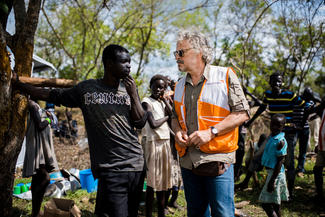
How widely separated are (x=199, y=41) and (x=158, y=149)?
2.05 meters

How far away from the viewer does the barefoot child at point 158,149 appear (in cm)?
366

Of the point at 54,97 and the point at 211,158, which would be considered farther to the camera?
the point at 54,97

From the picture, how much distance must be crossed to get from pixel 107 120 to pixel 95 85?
12.9 inches

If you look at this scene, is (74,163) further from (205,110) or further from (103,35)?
(103,35)

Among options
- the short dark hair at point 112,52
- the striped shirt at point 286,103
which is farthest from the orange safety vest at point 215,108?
the striped shirt at point 286,103

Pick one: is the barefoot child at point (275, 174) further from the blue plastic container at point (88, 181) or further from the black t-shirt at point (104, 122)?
the blue plastic container at point (88, 181)

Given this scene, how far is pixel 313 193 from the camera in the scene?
15.7 feet

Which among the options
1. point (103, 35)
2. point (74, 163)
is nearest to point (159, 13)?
point (103, 35)

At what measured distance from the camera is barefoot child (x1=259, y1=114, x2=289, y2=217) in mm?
3201

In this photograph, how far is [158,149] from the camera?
3.81 meters

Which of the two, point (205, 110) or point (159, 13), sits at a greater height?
point (159, 13)

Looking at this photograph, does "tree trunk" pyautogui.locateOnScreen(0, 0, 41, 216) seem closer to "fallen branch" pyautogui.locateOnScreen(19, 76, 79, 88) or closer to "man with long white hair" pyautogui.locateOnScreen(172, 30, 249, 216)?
"fallen branch" pyautogui.locateOnScreen(19, 76, 79, 88)

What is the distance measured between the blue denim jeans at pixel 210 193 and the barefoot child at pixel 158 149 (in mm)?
1434

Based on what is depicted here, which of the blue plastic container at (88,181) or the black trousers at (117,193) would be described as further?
the blue plastic container at (88,181)
